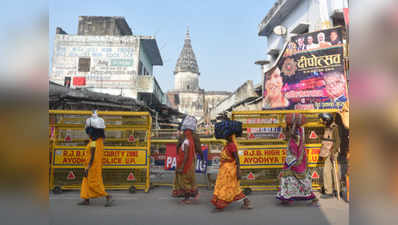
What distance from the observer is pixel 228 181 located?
455 centimetres

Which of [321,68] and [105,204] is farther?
[321,68]

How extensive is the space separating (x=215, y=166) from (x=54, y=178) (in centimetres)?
443

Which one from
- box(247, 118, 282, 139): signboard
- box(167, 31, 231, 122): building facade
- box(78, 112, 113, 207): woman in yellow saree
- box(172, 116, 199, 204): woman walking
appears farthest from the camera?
box(167, 31, 231, 122): building facade

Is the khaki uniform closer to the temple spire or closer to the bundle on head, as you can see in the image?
the bundle on head

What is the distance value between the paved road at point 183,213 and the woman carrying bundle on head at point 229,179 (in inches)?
8.0

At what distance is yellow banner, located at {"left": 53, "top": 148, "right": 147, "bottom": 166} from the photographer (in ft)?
19.8

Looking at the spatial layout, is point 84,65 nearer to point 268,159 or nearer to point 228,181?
point 268,159

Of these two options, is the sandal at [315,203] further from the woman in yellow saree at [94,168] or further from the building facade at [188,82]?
the building facade at [188,82]

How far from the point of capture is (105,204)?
4879 millimetres

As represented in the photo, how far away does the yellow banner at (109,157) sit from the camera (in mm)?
A: 6031

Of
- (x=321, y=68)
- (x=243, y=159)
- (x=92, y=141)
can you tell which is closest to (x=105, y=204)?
(x=92, y=141)

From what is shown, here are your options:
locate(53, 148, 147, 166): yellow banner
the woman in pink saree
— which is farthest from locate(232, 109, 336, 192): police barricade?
locate(53, 148, 147, 166): yellow banner

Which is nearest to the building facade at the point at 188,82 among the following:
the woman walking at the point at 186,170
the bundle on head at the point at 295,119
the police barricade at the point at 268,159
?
the police barricade at the point at 268,159

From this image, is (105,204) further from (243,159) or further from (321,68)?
(321,68)
